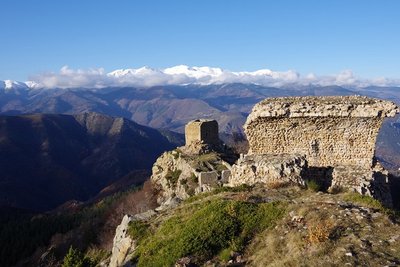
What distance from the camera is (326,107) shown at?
820 inches

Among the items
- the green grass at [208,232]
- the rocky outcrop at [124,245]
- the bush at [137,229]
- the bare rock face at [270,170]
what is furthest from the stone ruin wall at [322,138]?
the bush at [137,229]

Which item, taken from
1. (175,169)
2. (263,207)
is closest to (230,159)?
(175,169)

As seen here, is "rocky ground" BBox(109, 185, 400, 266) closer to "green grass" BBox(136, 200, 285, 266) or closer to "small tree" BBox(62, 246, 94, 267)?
"green grass" BBox(136, 200, 285, 266)

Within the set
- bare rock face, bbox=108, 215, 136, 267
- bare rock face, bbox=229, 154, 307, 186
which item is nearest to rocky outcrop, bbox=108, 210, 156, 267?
bare rock face, bbox=108, 215, 136, 267

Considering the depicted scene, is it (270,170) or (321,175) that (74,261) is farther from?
(321,175)

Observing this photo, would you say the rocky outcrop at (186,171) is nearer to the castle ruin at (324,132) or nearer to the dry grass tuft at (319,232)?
the castle ruin at (324,132)

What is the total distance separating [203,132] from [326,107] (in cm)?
3771

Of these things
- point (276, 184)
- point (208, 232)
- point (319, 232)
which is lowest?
point (208, 232)

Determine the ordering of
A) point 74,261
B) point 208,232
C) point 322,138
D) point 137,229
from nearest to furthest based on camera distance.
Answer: point 208,232, point 74,261, point 137,229, point 322,138

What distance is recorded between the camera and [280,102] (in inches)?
857

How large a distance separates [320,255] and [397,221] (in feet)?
10.8

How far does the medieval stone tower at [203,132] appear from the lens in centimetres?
5803

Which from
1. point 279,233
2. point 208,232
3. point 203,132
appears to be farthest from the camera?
point 203,132

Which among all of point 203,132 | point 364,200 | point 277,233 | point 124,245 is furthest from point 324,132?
point 203,132
